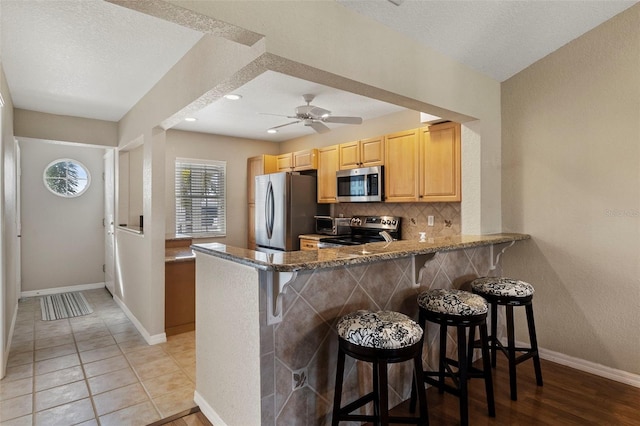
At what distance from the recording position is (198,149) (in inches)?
209

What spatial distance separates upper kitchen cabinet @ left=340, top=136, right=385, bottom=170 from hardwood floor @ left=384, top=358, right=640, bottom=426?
2461mm

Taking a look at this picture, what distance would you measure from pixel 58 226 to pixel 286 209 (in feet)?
11.7

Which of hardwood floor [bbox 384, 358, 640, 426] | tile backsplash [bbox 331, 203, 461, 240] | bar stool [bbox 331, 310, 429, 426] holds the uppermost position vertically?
tile backsplash [bbox 331, 203, 461, 240]

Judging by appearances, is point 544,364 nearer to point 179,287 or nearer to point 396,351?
point 396,351

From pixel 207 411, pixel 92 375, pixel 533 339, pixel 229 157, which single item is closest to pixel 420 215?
pixel 533 339

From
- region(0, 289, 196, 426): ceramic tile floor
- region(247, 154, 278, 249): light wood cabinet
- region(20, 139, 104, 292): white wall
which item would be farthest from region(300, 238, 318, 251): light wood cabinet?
region(20, 139, 104, 292): white wall

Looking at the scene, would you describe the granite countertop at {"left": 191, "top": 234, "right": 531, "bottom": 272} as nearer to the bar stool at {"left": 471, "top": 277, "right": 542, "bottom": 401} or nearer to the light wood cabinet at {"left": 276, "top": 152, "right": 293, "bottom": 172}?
the bar stool at {"left": 471, "top": 277, "right": 542, "bottom": 401}

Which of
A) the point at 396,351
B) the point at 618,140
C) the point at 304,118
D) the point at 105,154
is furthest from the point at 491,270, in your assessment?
the point at 105,154

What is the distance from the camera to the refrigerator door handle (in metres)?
4.95

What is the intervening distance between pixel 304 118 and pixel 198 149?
8.20ft

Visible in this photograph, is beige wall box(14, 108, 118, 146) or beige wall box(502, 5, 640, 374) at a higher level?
beige wall box(14, 108, 118, 146)

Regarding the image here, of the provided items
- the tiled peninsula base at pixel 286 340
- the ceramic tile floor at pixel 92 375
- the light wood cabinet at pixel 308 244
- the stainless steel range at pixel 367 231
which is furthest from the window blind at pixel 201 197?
the tiled peninsula base at pixel 286 340

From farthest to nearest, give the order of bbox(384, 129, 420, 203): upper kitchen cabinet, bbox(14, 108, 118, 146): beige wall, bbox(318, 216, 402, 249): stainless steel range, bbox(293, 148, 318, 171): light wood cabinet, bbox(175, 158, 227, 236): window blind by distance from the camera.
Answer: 1. bbox(175, 158, 227, 236): window blind
2. bbox(293, 148, 318, 171): light wood cabinet
3. bbox(318, 216, 402, 249): stainless steel range
4. bbox(14, 108, 118, 146): beige wall
5. bbox(384, 129, 420, 203): upper kitchen cabinet

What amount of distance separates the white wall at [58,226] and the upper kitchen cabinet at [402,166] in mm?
4343
